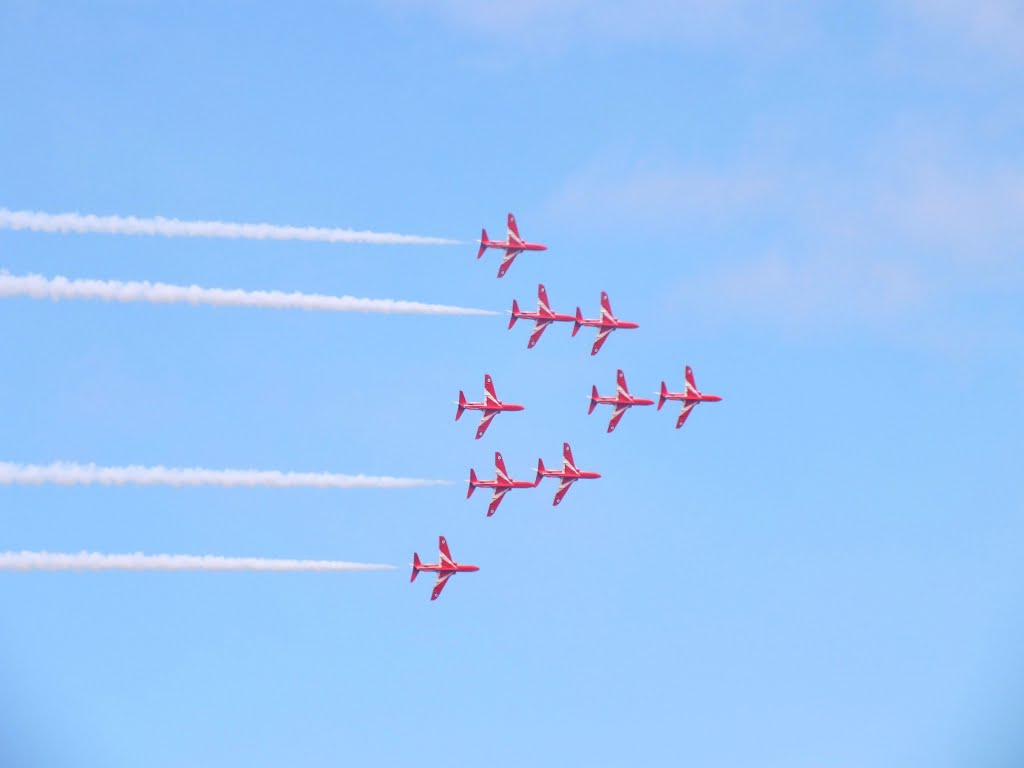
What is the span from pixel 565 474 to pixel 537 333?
27.6 feet

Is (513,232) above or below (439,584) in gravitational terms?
above

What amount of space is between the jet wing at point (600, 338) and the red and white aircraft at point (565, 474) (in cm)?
589

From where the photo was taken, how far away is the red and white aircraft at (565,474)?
129000mm

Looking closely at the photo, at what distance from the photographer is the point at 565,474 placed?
130 meters

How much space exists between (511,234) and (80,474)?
3735cm

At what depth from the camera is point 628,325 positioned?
13012cm

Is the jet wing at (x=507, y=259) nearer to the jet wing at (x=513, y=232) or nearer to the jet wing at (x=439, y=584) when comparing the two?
the jet wing at (x=513, y=232)

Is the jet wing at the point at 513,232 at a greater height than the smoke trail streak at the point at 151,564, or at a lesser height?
greater

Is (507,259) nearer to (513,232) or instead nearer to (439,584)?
(513,232)

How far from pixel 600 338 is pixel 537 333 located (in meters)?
A: 4.22

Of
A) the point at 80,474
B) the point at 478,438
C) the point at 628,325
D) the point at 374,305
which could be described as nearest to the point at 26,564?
the point at 80,474

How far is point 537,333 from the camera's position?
128250mm

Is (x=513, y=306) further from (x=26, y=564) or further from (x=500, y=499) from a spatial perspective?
(x=26, y=564)

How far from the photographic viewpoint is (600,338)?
130 metres
